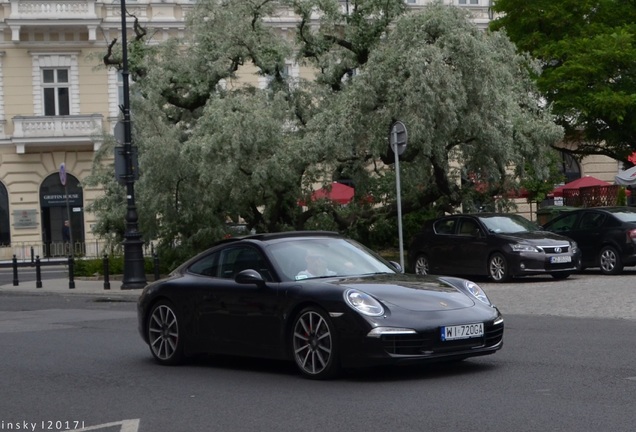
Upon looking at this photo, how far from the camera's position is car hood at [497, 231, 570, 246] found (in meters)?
24.2

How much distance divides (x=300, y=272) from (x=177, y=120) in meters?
19.9

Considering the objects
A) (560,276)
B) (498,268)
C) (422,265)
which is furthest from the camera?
(422,265)

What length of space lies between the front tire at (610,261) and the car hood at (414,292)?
15.2m

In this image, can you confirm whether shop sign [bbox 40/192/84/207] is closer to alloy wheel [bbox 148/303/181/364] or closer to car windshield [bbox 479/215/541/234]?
car windshield [bbox 479/215/541/234]

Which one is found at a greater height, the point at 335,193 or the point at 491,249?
the point at 335,193

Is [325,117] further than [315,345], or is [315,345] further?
[325,117]

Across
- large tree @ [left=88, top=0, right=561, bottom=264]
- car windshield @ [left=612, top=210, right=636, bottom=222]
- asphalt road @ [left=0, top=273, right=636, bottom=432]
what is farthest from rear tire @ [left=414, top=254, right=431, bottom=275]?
asphalt road @ [left=0, top=273, right=636, bottom=432]

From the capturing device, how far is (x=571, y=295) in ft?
67.0

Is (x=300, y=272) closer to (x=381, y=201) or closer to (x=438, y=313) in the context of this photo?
(x=438, y=313)

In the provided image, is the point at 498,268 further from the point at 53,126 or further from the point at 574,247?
the point at 53,126

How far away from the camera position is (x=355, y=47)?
29906 mm

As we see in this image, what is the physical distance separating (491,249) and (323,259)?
13483 mm

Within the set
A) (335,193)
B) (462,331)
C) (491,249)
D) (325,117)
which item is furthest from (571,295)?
(335,193)

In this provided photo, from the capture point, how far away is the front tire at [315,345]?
10.5m
